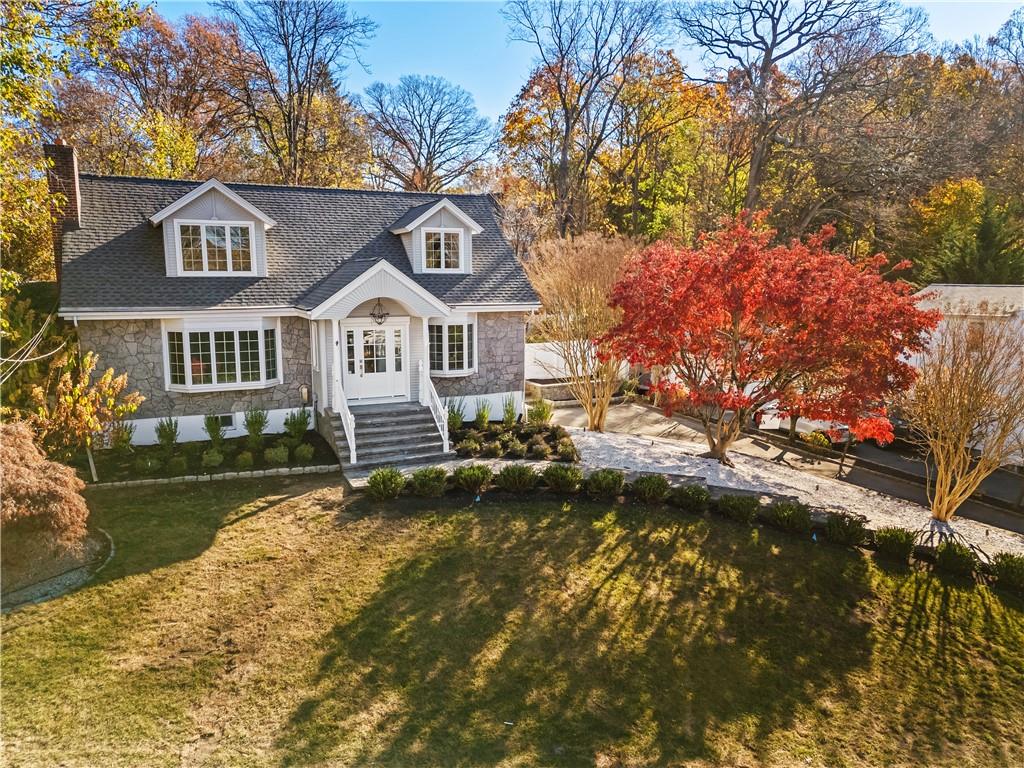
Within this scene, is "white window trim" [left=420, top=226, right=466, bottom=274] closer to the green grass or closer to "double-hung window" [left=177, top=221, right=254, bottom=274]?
"double-hung window" [left=177, top=221, right=254, bottom=274]

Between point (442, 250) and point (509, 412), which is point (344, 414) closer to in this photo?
point (509, 412)

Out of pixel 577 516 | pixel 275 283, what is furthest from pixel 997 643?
pixel 275 283

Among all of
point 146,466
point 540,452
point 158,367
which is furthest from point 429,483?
point 158,367

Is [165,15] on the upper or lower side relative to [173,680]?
upper

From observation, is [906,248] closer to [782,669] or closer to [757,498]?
[757,498]

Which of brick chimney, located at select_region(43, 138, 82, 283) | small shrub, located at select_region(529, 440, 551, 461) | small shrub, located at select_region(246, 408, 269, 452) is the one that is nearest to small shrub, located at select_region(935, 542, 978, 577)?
small shrub, located at select_region(529, 440, 551, 461)

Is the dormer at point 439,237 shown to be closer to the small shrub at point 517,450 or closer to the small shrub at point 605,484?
the small shrub at point 517,450
